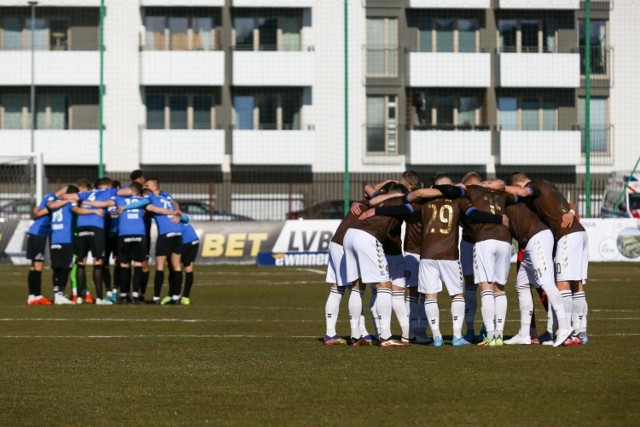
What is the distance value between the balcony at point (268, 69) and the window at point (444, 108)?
4.85 m

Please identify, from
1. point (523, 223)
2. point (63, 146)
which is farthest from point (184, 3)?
point (523, 223)

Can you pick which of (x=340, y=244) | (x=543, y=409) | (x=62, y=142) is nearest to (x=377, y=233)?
(x=340, y=244)

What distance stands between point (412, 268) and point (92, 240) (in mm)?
8734

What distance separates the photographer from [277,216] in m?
42.6

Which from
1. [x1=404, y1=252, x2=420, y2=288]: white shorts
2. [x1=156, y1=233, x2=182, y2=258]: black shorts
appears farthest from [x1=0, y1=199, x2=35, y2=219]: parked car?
[x1=404, y1=252, x2=420, y2=288]: white shorts

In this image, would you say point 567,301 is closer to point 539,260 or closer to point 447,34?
point 539,260

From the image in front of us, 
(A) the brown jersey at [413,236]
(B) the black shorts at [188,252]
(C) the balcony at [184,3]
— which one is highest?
(C) the balcony at [184,3]

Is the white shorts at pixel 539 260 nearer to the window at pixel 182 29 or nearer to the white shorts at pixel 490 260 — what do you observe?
the white shorts at pixel 490 260

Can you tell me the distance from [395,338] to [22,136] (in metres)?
40.3

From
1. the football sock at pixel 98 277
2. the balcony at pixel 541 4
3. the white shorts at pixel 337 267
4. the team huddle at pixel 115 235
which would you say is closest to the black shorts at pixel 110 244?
the team huddle at pixel 115 235

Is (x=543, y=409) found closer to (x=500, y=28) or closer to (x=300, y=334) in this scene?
(x=300, y=334)

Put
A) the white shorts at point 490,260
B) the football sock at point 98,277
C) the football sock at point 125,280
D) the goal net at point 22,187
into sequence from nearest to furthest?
the white shorts at point 490,260
the football sock at point 125,280
the football sock at point 98,277
the goal net at point 22,187

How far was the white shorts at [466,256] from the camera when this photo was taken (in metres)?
15.6

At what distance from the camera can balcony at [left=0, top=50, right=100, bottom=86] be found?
176ft
